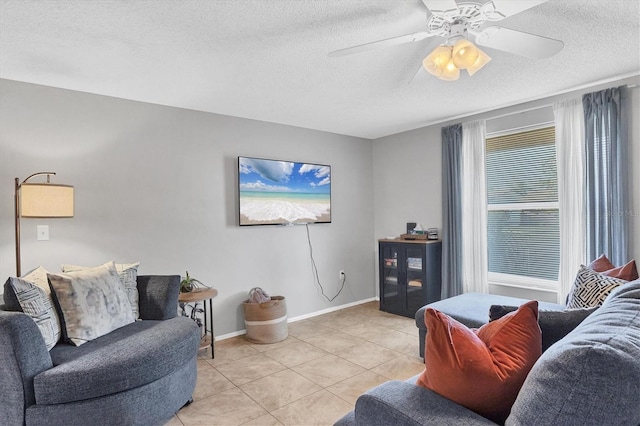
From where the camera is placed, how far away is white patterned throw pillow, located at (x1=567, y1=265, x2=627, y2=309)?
1.89 metres

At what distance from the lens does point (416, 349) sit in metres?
3.23

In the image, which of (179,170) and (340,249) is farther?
(340,249)

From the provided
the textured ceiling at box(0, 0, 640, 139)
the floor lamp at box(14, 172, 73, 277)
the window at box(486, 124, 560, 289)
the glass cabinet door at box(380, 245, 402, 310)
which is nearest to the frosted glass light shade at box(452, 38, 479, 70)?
the textured ceiling at box(0, 0, 640, 139)

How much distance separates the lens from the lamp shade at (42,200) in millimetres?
2383

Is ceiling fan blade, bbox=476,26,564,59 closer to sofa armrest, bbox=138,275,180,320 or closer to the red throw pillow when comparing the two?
the red throw pillow

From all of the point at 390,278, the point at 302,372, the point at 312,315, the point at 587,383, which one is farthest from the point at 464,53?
the point at 312,315

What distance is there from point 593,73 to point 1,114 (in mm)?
4531

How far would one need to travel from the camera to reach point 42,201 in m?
2.40

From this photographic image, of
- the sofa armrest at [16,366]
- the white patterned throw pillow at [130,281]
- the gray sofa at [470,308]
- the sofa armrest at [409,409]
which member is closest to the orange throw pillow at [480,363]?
the sofa armrest at [409,409]

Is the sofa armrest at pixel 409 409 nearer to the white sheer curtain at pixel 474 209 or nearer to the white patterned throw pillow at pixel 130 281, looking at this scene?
the white patterned throw pillow at pixel 130 281

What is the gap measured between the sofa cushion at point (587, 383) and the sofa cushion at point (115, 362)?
1.80m

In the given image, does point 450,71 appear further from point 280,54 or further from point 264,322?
point 264,322

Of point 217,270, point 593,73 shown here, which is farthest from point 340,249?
point 593,73

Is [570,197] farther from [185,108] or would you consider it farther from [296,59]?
[185,108]
